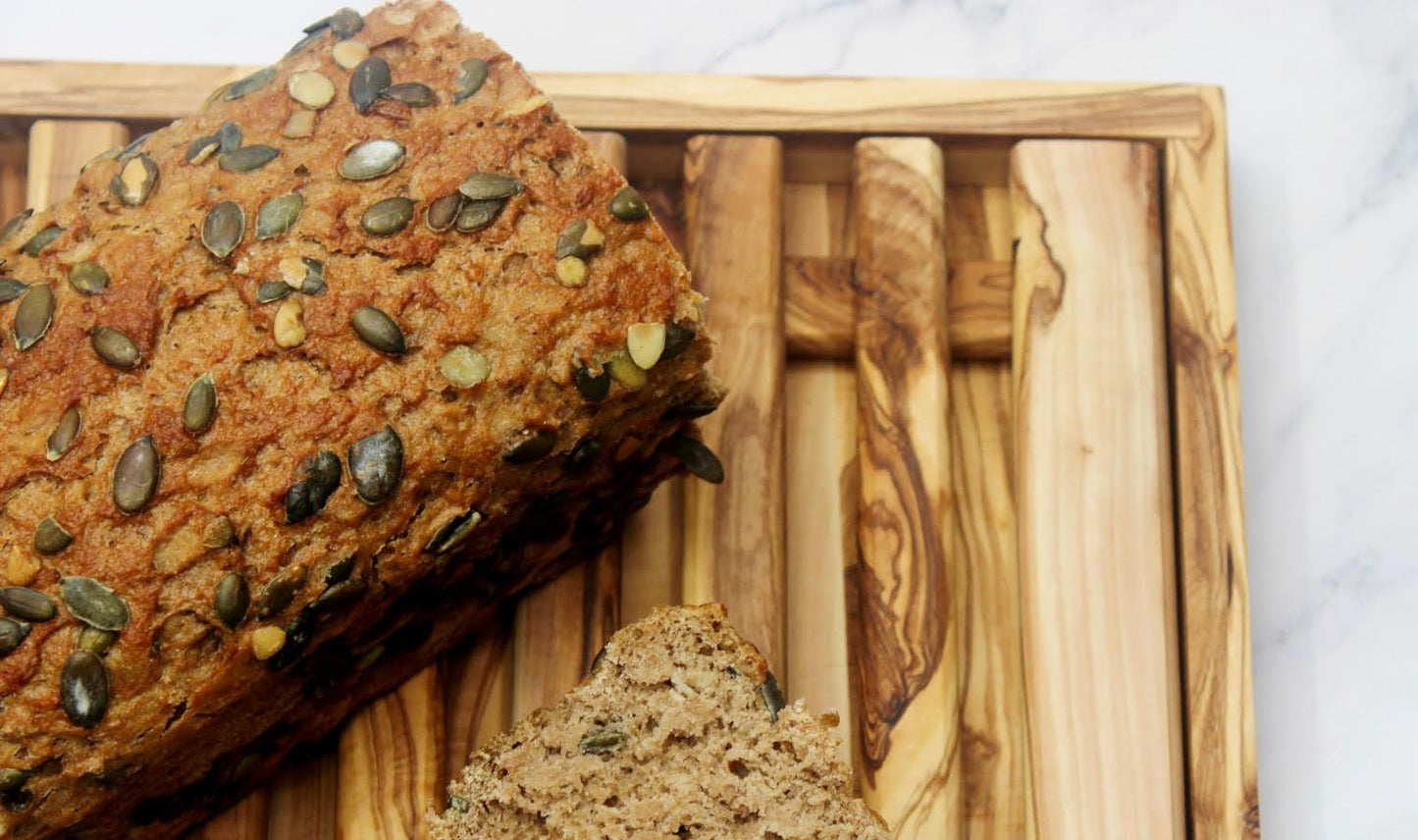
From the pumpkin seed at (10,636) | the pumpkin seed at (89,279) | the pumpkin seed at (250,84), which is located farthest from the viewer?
the pumpkin seed at (250,84)

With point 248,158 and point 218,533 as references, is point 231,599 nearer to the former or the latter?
point 218,533

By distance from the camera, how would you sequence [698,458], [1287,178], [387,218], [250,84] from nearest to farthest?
[387,218], [250,84], [698,458], [1287,178]

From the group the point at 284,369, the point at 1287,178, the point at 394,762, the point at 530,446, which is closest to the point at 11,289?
the point at 284,369

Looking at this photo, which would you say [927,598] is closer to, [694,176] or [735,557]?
[735,557]

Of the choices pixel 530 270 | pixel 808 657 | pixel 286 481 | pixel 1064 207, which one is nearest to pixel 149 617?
pixel 286 481

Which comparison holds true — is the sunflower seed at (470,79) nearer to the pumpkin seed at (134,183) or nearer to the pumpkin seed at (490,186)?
the pumpkin seed at (490,186)

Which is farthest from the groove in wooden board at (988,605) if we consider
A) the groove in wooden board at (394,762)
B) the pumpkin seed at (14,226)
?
→ the pumpkin seed at (14,226)

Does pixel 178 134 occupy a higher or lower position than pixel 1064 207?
lower
